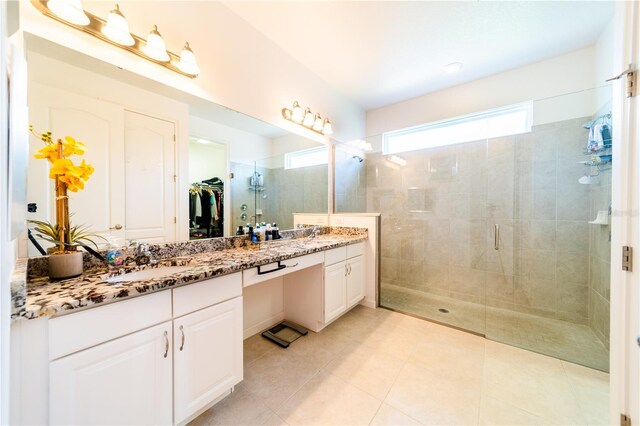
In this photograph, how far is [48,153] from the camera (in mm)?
1021

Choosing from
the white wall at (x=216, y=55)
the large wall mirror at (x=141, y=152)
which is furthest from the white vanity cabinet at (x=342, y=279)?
the white wall at (x=216, y=55)

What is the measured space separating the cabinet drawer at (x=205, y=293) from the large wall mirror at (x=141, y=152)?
531 mm

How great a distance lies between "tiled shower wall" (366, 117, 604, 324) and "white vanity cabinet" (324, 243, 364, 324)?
62 centimetres

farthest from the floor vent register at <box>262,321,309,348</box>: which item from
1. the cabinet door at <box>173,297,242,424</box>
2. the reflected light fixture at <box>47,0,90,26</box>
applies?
the reflected light fixture at <box>47,0,90,26</box>

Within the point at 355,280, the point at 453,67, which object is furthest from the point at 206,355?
the point at 453,67

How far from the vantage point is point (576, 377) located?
63.3 inches

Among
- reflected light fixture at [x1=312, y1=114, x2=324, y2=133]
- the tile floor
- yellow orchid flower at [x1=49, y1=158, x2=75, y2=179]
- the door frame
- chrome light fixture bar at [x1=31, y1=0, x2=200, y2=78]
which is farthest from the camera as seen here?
reflected light fixture at [x1=312, y1=114, x2=324, y2=133]

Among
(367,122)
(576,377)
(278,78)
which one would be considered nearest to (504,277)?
(576,377)

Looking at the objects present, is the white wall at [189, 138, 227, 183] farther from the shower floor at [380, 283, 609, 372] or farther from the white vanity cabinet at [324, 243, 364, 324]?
the shower floor at [380, 283, 609, 372]

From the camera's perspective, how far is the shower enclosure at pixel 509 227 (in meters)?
2.05

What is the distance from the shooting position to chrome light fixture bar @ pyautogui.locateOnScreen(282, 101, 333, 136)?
7.81 ft

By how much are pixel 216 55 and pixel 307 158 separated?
128 cm

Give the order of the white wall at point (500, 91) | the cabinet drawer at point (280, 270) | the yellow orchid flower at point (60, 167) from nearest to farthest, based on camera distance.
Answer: the yellow orchid flower at point (60, 167) < the cabinet drawer at point (280, 270) < the white wall at point (500, 91)

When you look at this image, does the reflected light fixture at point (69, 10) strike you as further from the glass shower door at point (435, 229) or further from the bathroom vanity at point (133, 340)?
the glass shower door at point (435, 229)
